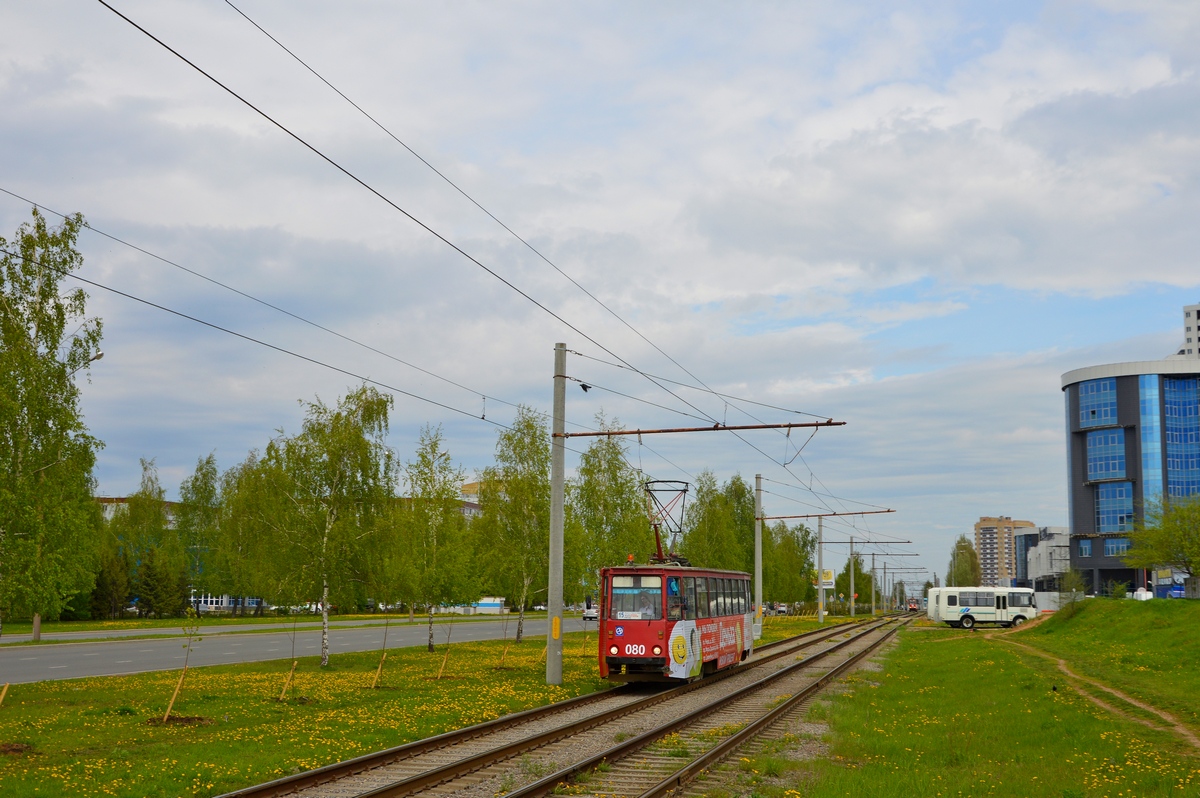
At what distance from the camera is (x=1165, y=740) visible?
53.7 ft

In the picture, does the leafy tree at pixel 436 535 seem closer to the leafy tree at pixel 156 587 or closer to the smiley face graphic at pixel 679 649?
the smiley face graphic at pixel 679 649

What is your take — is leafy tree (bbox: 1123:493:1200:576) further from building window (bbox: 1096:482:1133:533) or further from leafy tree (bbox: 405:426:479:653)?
building window (bbox: 1096:482:1133:533)

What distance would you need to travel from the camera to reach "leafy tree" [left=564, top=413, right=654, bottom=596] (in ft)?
144

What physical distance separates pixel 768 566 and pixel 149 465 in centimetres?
5373

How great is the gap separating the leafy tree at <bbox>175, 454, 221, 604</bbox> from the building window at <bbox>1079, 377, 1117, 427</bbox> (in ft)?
336

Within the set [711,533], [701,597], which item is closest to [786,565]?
[711,533]

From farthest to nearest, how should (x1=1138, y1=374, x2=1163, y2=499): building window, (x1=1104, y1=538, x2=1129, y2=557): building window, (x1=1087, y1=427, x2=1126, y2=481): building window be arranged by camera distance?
(x1=1087, y1=427, x2=1126, y2=481): building window → (x1=1104, y1=538, x2=1129, y2=557): building window → (x1=1138, y1=374, x2=1163, y2=499): building window

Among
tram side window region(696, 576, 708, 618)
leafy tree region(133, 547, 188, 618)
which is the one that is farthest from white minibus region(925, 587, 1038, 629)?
leafy tree region(133, 547, 188, 618)

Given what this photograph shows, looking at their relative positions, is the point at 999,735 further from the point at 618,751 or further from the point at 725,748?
the point at 618,751

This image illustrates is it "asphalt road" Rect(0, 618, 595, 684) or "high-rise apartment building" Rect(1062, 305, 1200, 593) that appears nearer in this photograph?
"asphalt road" Rect(0, 618, 595, 684)

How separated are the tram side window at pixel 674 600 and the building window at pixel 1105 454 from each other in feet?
376

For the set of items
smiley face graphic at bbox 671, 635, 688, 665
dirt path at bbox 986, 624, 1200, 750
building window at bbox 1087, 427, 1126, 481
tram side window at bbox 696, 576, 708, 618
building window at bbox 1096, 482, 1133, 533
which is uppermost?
building window at bbox 1087, 427, 1126, 481

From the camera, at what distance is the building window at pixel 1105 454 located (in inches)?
4877

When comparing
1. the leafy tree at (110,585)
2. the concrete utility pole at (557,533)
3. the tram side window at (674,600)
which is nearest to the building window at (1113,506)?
the leafy tree at (110,585)
